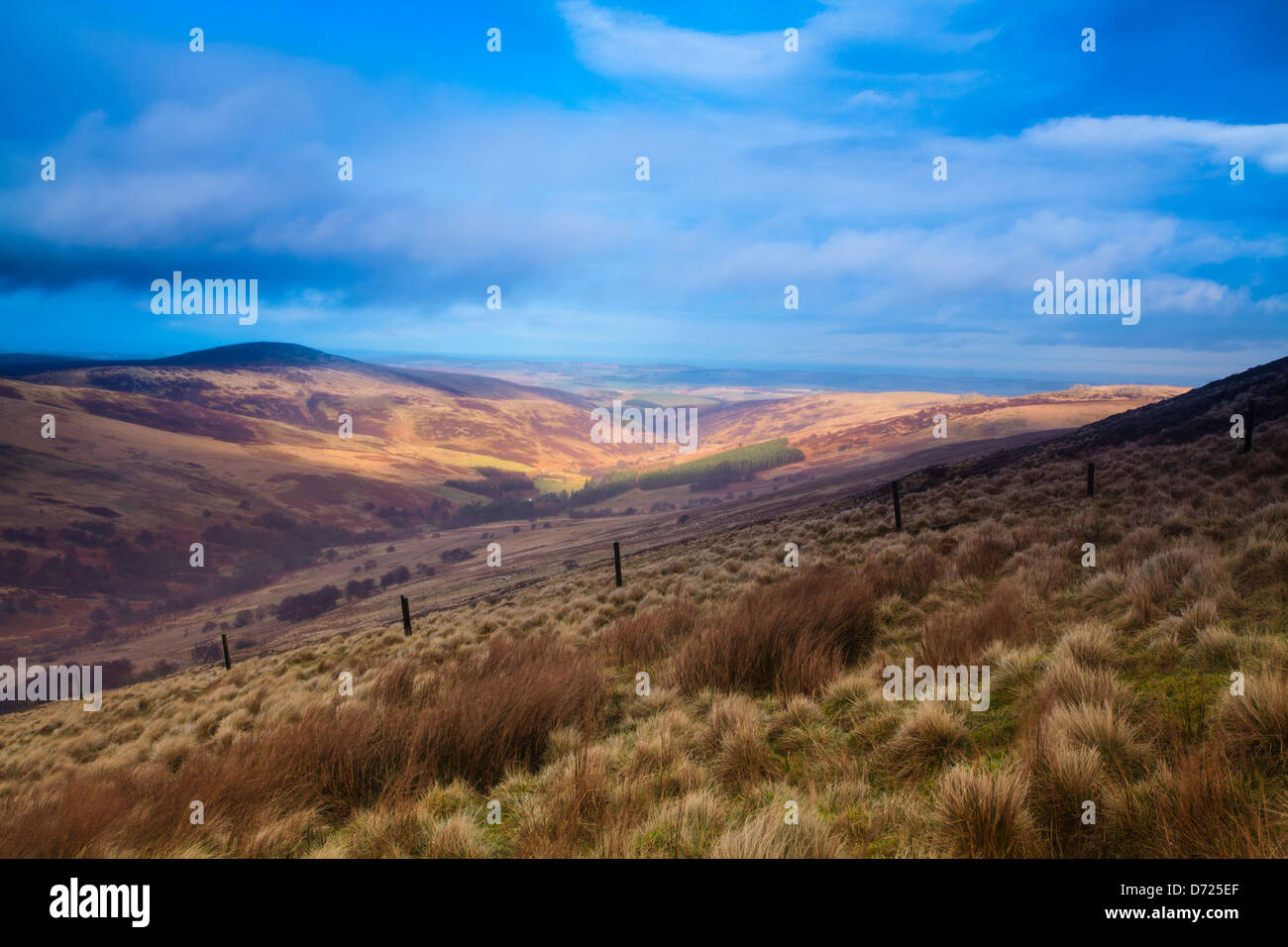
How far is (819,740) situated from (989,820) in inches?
70.5

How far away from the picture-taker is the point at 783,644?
6555 millimetres

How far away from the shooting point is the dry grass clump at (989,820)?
2.74 meters

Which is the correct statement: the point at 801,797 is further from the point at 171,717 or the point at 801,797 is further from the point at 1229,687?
the point at 171,717

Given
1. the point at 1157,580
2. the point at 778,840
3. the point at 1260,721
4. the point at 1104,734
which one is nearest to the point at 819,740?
the point at 778,840

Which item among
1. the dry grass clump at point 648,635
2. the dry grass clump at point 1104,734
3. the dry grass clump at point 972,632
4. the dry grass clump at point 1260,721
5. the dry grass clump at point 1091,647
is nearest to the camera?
the dry grass clump at point 1260,721

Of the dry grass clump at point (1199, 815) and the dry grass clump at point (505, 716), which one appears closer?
the dry grass clump at point (1199, 815)

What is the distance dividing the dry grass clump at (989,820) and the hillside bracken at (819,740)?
0.01 meters

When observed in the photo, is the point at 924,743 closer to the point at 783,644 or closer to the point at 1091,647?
the point at 1091,647

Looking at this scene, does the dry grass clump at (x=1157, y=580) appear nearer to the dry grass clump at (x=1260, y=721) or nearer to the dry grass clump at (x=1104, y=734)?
the dry grass clump at (x=1260, y=721)

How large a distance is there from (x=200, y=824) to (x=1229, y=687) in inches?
294

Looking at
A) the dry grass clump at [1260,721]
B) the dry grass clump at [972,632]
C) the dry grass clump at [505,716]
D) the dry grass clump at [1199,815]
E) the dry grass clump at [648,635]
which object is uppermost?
the dry grass clump at [1260,721]

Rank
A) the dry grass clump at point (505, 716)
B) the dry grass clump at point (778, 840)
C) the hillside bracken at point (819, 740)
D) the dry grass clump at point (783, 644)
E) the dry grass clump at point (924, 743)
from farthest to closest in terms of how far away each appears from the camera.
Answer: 1. the dry grass clump at point (783, 644)
2. the dry grass clump at point (505, 716)
3. the dry grass clump at point (924, 743)
4. the hillside bracken at point (819, 740)
5. the dry grass clump at point (778, 840)

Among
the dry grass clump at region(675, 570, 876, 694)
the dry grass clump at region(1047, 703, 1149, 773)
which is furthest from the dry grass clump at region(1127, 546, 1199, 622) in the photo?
the dry grass clump at region(1047, 703, 1149, 773)

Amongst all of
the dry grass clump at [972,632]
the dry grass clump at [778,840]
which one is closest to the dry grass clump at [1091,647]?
the dry grass clump at [972,632]
